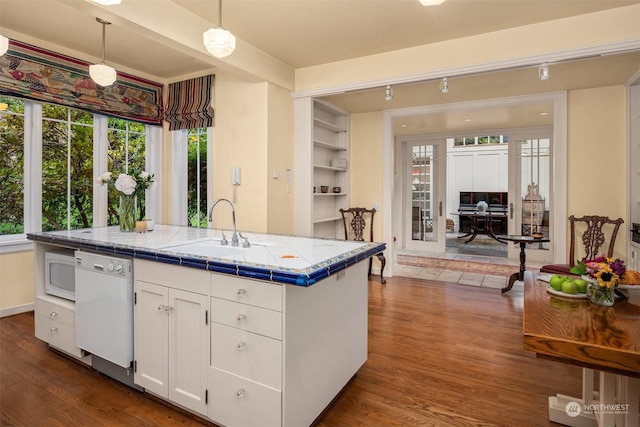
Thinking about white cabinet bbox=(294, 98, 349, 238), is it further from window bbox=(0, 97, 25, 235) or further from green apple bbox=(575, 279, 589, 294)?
green apple bbox=(575, 279, 589, 294)

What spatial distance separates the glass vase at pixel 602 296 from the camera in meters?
1.53

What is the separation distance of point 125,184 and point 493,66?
11.2ft

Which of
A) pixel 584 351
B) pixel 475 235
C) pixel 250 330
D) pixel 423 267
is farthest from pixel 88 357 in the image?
pixel 475 235

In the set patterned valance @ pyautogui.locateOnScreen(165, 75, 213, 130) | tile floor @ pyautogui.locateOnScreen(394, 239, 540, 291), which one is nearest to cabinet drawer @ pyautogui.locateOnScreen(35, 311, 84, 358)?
patterned valance @ pyautogui.locateOnScreen(165, 75, 213, 130)

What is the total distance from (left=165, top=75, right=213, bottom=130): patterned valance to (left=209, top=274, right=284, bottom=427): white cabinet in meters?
3.26

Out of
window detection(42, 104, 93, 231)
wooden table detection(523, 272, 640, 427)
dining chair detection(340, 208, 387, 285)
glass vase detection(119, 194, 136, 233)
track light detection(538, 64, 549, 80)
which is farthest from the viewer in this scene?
dining chair detection(340, 208, 387, 285)

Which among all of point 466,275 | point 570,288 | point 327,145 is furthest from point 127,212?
point 466,275

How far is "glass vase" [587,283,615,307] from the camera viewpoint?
1529 mm

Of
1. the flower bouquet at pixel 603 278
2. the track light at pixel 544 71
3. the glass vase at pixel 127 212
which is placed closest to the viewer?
the flower bouquet at pixel 603 278

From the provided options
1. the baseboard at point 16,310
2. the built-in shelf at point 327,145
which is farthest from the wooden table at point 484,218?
the baseboard at point 16,310

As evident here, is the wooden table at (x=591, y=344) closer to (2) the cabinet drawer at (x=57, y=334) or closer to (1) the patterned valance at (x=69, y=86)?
(2) the cabinet drawer at (x=57, y=334)

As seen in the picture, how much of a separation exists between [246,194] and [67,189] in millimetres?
2017

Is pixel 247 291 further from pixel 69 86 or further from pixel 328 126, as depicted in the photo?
pixel 328 126

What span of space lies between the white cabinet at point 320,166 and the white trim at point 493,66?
473 millimetres
